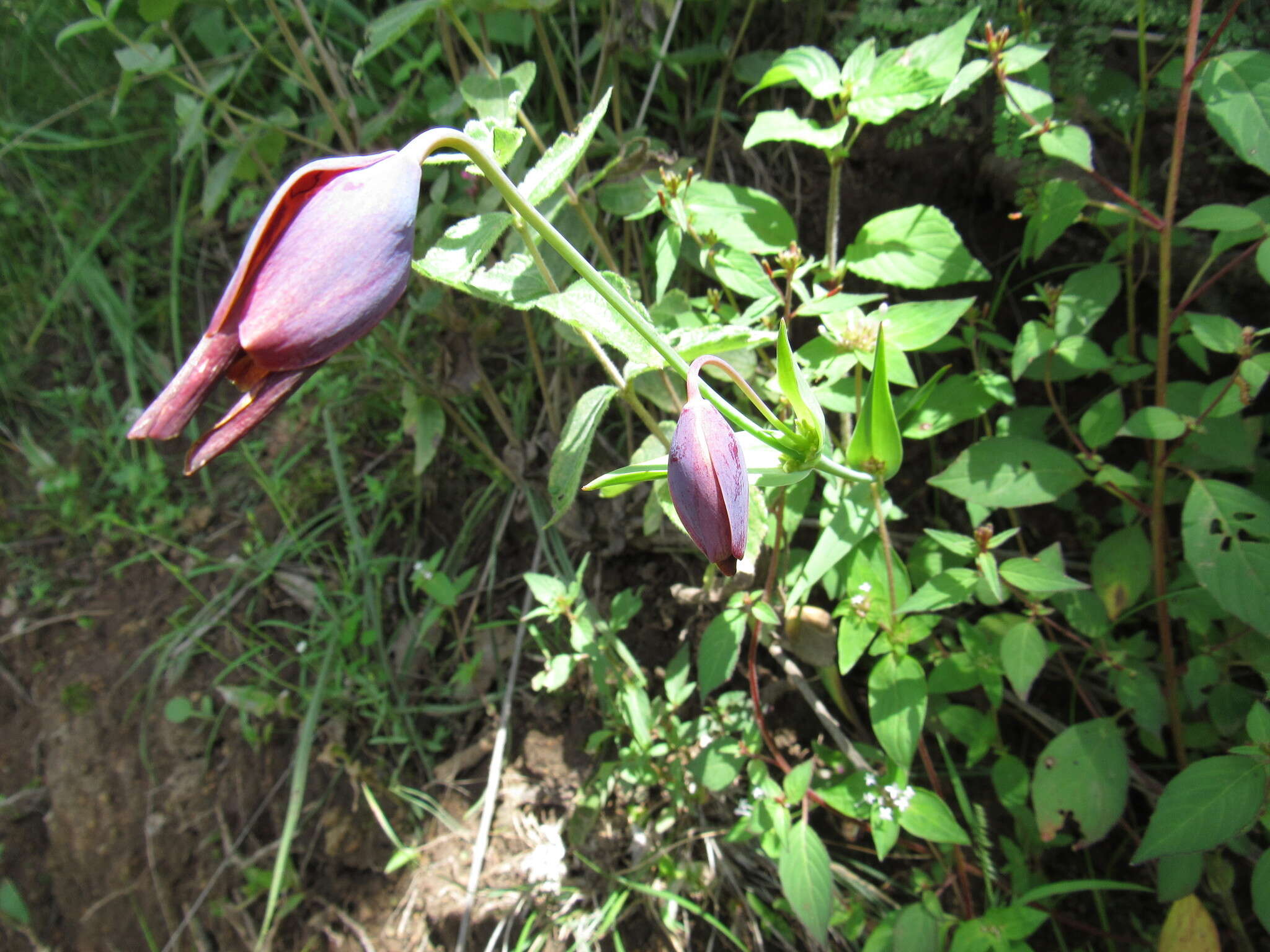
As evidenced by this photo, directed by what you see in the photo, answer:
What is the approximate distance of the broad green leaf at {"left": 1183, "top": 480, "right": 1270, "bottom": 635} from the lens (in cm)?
97

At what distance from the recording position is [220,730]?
6.43 feet

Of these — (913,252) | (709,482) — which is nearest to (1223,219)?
(913,252)

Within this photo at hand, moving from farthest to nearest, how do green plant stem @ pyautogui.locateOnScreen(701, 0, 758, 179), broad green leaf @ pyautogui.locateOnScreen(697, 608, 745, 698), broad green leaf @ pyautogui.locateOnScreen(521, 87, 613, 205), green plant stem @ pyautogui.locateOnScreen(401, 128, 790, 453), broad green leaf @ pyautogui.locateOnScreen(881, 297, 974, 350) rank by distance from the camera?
1. green plant stem @ pyautogui.locateOnScreen(701, 0, 758, 179)
2. broad green leaf @ pyautogui.locateOnScreen(697, 608, 745, 698)
3. broad green leaf @ pyautogui.locateOnScreen(881, 297, 974, 350)
4. broad green leaf @ pyautogui.locateOnScreen(521, 87, 613, 205)
5. green plant stem @ pyautogui.locateOnScreen(401, 128, 790, 453)

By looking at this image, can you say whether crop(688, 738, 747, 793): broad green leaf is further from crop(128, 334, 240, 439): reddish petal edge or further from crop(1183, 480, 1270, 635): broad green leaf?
crop(128, 334, 240, 439): reddish petal edge

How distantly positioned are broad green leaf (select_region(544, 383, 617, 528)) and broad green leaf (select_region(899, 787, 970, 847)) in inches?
28.5

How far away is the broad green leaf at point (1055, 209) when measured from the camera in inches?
44.2

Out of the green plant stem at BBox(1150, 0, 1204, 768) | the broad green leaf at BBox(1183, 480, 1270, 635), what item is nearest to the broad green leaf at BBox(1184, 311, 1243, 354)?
the green plant stem at BBox(1150, 0, 1204, 768)

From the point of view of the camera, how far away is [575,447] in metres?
0.95

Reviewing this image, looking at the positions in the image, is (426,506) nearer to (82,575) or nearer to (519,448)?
(519,448)

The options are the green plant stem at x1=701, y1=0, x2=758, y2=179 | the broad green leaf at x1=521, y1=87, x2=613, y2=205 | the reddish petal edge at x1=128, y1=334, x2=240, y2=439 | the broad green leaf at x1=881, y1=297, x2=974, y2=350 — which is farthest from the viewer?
the green plant stem at x1=701, y1=0, x2=758, y2=179

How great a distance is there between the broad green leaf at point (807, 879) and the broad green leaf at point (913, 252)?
896 millimetres

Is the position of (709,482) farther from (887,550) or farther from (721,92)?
(721,92)

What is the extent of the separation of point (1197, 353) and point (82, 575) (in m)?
2.92

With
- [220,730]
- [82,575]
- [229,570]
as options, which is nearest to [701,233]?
[229,570]
